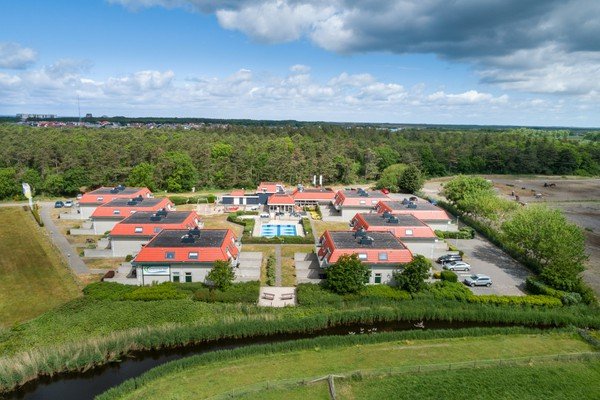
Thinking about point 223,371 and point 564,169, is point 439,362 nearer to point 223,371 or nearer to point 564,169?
point 223,371

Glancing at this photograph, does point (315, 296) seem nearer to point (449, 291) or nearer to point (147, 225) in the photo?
point (449, 291)

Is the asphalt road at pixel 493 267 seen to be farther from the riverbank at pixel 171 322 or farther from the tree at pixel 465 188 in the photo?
the tree at pixel 465 188

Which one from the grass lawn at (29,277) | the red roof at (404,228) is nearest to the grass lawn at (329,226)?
the red roof at (404,228)

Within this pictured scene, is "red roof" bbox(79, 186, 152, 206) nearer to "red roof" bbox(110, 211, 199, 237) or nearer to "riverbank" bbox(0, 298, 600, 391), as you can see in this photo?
"red roof" bbox(110, 211, 199, 237)

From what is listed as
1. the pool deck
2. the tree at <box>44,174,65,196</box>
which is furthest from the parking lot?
the tree at <box>44,174,65,196</box>

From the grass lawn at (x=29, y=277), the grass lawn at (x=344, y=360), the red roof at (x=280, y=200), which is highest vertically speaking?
the red roof at (x=280, y=200)

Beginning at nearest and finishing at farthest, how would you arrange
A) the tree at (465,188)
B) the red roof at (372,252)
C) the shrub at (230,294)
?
the shrub at (230,294) < the red roof at (372,252) < the tree at (465,188)
